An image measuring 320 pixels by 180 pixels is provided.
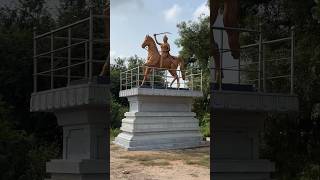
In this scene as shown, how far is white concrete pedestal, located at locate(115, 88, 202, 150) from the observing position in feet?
9.13

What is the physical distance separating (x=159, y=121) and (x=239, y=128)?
479 millimetres

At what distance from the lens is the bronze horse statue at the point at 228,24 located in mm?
3027

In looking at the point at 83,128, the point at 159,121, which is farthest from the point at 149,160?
the point at 83,128

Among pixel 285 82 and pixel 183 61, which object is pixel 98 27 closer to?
pixel 183 61

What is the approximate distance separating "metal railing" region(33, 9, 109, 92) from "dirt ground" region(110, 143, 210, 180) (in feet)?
1.36

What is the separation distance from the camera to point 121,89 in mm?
2781

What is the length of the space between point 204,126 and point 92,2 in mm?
876

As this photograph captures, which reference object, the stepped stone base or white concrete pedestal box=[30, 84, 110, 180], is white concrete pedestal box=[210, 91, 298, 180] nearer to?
the stepped stone base

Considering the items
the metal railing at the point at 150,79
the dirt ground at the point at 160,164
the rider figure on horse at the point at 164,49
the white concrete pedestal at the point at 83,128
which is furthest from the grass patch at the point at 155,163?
the rider figure on horse at the point at 164,49

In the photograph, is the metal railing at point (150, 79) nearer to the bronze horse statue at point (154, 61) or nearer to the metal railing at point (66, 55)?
the bronze horse statue at point (154, 61)

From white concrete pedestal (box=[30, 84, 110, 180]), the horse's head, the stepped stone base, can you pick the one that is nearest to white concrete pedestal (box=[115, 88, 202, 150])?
the stepped stone base

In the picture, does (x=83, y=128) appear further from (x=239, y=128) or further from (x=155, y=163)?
(x=239, y=128)

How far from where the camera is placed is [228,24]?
307cm

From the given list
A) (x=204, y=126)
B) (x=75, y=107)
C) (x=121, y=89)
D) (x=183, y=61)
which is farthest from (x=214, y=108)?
(x=75, y=107)
